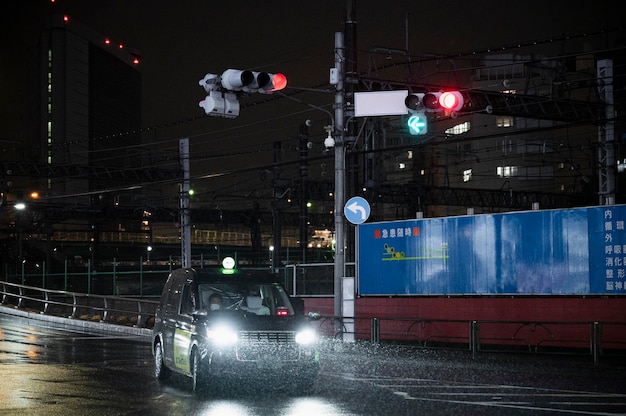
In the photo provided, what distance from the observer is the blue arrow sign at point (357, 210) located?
2444 centimetres

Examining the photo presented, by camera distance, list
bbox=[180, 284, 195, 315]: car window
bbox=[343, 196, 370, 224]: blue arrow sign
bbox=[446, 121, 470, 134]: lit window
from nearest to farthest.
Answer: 1. bbox=[180, 284, 195, 315]: car window
2. bbox=[343, 196, 370, 224]: blue arrow sign
3. bbox=[446, 121, 470, 134]: lit window

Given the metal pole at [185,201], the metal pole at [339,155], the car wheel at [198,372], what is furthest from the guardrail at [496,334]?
the metal pole at [185,201]

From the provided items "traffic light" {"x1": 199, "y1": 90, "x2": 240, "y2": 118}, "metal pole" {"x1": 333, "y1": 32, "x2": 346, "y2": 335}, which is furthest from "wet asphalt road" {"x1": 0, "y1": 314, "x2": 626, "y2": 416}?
"traffic light" {"x1": 199, "y1": 90, "x2": 240, "y2": 118}

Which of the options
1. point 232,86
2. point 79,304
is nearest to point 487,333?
point 232,86

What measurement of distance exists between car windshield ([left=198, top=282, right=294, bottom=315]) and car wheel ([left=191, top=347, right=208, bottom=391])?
2.78 ft

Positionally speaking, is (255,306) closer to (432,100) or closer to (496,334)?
(432,100)

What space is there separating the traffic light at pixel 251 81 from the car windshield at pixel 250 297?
210 inches

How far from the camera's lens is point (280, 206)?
5575cm

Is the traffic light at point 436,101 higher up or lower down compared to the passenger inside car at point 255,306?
higher up

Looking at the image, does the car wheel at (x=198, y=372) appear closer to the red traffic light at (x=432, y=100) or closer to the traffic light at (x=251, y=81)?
the traffic light at (x=251, y=81)

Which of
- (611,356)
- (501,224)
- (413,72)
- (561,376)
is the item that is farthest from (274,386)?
(413,72)

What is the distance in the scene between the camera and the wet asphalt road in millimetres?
11703

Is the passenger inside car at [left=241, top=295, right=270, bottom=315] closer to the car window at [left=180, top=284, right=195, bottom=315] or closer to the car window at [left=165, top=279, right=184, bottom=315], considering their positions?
the car window at [left=180, top=284, right=195, bottom=315]

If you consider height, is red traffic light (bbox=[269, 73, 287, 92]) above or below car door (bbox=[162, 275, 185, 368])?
above
